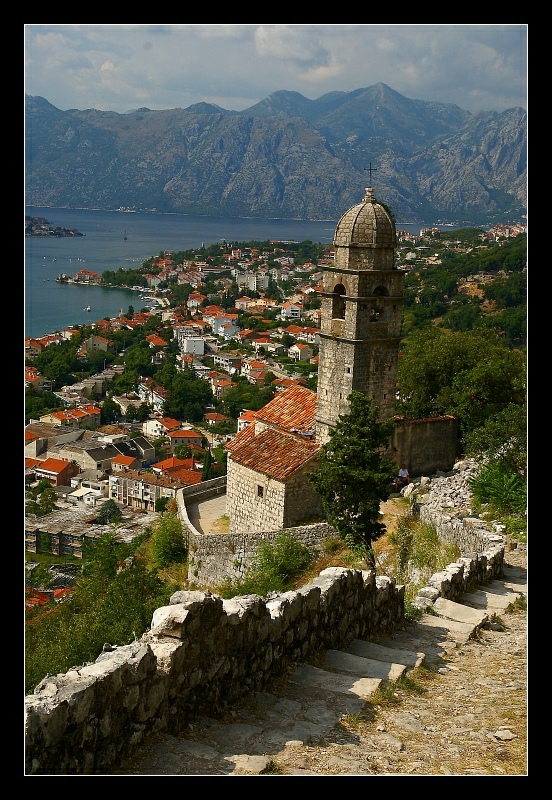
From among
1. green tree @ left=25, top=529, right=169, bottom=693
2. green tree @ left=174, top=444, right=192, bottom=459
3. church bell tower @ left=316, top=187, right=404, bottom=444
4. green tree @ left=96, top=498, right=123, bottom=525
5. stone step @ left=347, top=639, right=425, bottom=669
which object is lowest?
green tree @ left=96, top=498, right=123, bottom=525

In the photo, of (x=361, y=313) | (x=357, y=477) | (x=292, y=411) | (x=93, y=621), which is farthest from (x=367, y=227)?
(x=93, y=621)

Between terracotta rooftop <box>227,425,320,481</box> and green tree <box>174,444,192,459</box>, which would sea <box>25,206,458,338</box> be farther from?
terracotta rooftop <box>227,425,320,481</box>

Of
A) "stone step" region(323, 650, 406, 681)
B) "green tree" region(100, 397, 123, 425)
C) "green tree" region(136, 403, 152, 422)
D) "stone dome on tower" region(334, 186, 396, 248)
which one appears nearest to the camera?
"stone step" region(323, 650, 406, 681)

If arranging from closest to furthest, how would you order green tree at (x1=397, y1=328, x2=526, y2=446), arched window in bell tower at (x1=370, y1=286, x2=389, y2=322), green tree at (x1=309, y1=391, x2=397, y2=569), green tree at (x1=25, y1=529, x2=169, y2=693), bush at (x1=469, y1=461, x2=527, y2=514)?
green tree at (x1=25, y1=529, x2=169, y2=693) < green tree at (x1=309, y1=391, x2=397, y2=569) < bush at (x1=469, y1=461, x2=527, y2=514) < arched window in bell tower at (x1=370, y1=286, x2=389, y2=322) < green tree at (x1=397, y1=328, x2=526, y2=446)

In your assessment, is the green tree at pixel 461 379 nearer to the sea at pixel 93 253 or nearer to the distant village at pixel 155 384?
the distant village at pixel 155 384

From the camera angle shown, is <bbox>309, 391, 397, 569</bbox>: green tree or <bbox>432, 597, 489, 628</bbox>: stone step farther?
<bbox>309, 391, 397, 569</bbox>: green tree

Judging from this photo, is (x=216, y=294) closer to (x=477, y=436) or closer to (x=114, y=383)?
(x=114, y=383)

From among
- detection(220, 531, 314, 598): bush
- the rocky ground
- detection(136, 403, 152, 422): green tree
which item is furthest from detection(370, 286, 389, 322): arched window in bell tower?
detection(136, 403, 152, 422): green tree

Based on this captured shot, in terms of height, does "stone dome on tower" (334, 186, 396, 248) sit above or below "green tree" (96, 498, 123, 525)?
above
